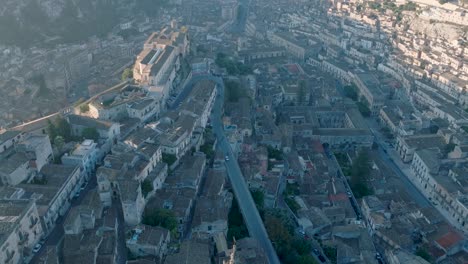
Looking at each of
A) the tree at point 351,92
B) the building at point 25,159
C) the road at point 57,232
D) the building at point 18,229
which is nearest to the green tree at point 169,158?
the road at point 57,232

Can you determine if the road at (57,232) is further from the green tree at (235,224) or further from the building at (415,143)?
the building at (415,143)

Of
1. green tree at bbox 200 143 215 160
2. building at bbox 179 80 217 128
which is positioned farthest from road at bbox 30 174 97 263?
building at bbox 179 80 217 128

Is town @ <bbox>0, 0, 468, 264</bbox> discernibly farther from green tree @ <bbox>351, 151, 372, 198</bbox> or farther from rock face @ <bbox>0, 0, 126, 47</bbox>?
rock face @ <bbox>0, 0, 126, 47</bbox>

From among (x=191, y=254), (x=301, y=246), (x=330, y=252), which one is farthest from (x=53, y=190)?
(x=330, y=252)

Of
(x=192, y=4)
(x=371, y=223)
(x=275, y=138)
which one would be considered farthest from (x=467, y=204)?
(x=192, y=4)

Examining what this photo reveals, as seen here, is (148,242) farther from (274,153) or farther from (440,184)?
(440,184)

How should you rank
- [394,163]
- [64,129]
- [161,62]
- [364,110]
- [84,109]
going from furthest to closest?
[364,110], [161,62], [394,163], [84,109], [64,129]
